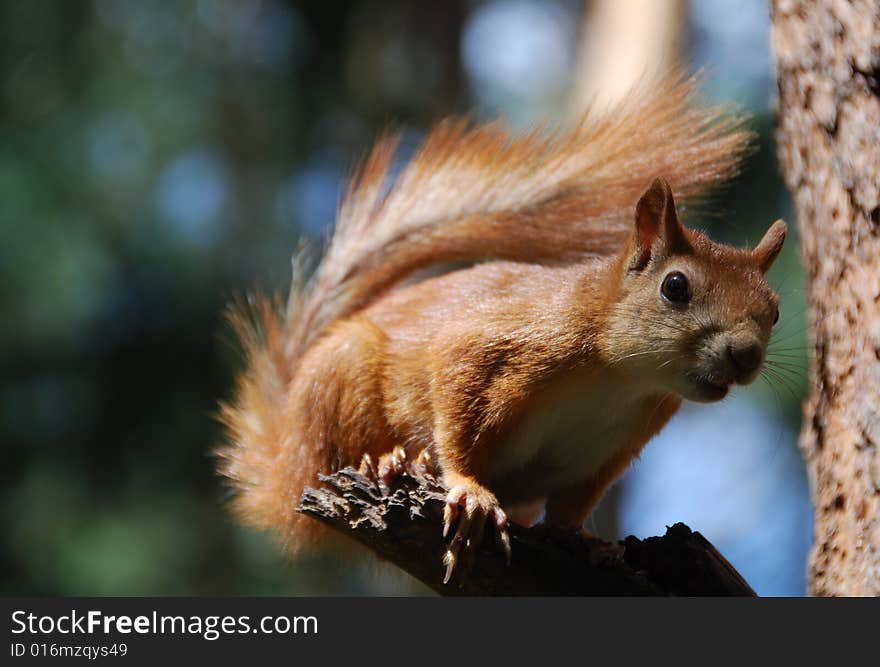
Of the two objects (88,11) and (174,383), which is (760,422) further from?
(88,11)

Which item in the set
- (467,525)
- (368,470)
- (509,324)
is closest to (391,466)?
(368,470)

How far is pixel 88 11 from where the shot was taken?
573 centimetres

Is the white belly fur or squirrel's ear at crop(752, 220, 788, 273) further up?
squirrel's ear at crop(752, 220, 788, 273)

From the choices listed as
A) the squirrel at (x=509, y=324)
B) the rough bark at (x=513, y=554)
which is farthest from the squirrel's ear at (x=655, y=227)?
the rough bark at (x=513, y=554)

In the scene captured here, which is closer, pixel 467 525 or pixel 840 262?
pixel 467 525

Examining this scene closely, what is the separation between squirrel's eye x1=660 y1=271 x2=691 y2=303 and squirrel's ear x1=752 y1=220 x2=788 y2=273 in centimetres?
17

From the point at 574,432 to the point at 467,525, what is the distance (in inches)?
14.6

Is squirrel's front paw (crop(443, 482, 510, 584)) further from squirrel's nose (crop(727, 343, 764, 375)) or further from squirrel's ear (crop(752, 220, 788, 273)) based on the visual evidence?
squirrel's ear (crop(752, 220, 788, 273))

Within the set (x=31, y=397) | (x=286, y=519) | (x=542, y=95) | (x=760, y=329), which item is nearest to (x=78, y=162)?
(x=31, y=397)

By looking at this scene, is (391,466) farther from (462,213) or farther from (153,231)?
(153,231)

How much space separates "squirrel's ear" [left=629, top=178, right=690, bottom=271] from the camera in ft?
5.90

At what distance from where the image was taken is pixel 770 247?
75.0 inches

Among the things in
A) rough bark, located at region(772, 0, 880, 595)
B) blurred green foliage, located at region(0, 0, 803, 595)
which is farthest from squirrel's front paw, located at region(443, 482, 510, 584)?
blurred green foliage, located at region(0, 0, 803, 595)

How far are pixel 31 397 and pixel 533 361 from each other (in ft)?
13.2
